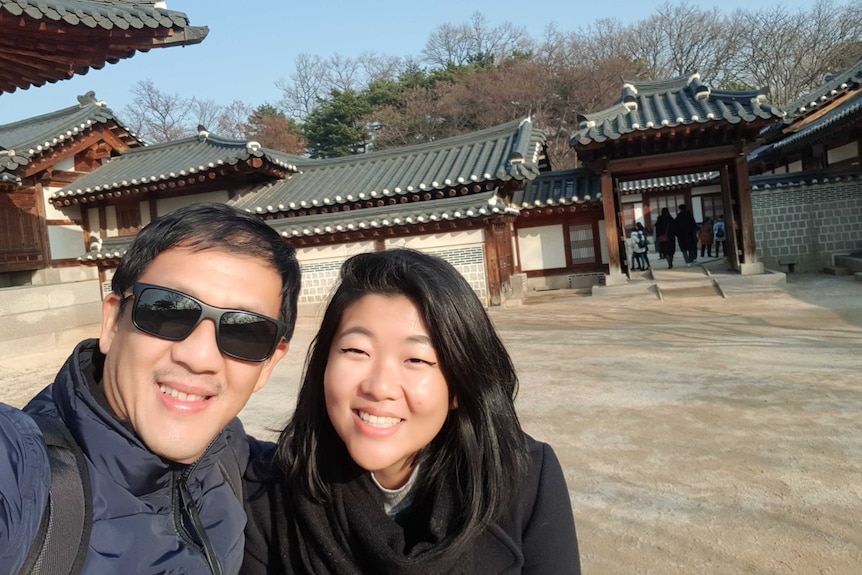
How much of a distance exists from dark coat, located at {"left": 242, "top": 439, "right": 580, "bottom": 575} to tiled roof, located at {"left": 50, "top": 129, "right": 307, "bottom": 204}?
1226cm

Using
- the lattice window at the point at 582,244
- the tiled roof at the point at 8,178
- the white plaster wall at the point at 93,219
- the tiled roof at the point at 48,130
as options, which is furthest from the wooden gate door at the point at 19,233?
the lattice window at the point at 582,244

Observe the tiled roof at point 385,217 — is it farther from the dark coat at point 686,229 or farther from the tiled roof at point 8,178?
the dark coat at point 686,229

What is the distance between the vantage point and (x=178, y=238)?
1.29 metres

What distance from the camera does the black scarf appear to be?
3.89 feet

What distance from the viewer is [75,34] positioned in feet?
12.4

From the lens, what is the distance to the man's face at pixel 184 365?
1.18 metres

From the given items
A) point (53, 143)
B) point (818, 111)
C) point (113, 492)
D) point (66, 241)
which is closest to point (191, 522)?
point (113, 492)

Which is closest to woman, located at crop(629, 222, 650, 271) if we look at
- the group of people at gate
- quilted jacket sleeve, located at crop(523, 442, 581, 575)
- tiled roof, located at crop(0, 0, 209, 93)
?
the group of people at gate

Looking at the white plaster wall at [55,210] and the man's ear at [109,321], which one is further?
the white plaster wall at [55,210]

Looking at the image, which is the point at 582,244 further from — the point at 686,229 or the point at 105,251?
the point at 105,251

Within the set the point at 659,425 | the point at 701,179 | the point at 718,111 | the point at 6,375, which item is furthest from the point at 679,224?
the point at 6,375

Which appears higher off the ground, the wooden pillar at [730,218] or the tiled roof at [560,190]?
the tiled roof at [560,190]

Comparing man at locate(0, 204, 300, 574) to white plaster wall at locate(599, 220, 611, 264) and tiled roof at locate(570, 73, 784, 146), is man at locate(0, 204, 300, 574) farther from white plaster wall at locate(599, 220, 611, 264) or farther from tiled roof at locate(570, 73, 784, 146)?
white plaster wall at locate(599, 220, 611, 264)

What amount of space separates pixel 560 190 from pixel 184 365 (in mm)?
12873
